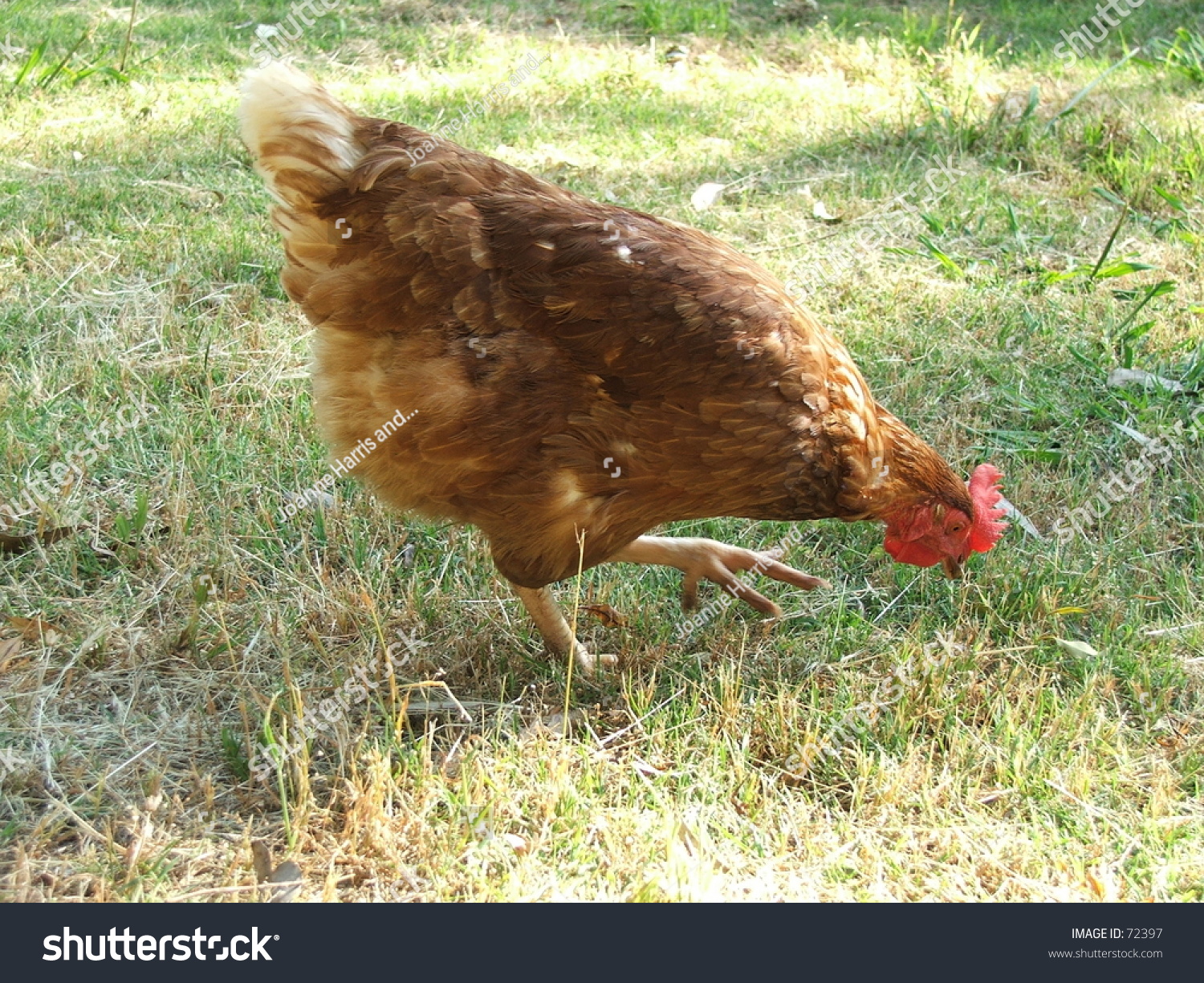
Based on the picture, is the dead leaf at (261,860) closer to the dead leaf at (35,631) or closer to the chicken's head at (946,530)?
the dead leaf at (35,631)

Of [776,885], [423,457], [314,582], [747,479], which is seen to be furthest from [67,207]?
[776,885]

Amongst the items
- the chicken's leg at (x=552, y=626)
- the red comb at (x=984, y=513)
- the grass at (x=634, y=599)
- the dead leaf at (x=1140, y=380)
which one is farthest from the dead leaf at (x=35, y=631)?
the dead leaf at (x=1140, y=380)

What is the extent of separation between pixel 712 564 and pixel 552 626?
48cm

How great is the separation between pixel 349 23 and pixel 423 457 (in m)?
5.16

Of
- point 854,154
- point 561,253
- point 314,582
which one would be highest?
point 561,253

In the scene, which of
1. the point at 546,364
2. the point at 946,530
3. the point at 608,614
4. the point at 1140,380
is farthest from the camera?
the point at 1140,380

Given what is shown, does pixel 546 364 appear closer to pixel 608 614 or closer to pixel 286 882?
pixel 608 614

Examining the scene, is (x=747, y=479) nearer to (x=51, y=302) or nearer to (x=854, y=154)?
(x=51, y=302)

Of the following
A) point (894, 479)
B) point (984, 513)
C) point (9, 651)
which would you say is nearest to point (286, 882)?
point (9, 651)

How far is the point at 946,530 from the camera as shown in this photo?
8.71ft

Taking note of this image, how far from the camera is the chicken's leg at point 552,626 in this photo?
106 inches

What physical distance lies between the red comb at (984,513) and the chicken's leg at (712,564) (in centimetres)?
44

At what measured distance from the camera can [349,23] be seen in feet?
21.7

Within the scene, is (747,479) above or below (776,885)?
above
